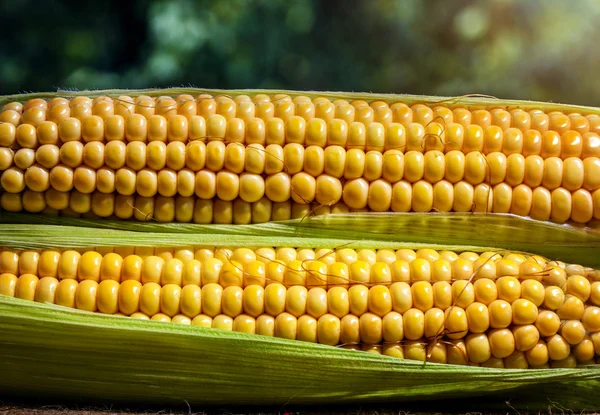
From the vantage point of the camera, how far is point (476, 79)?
2379mm

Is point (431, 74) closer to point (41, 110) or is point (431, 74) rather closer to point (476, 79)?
point (476, 79)

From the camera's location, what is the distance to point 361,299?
1946mm

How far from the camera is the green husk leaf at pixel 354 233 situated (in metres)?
2.07

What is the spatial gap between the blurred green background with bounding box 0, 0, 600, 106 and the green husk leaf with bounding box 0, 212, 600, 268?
57cm

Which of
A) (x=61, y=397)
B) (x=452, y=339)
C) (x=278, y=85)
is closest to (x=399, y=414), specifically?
(x=452, y=339)

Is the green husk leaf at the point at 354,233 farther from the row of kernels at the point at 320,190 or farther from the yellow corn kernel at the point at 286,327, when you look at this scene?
the yellow corn kernel at the point at 286,327

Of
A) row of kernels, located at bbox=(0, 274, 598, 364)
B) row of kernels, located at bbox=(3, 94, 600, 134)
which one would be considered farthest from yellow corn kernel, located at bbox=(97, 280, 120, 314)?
row of kernels, located at bbox=(3, 94, 600, 134)

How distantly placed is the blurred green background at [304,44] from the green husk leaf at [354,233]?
0.57m

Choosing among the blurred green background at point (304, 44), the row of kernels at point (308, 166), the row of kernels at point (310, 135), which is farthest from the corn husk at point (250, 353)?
the blurred green background at point (304, 44)

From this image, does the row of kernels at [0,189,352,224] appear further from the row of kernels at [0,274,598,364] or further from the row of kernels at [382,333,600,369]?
the row of kernels at [382,333,600,369]

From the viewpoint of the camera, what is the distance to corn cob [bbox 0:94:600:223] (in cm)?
205

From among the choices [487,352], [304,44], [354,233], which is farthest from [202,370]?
[304,44]

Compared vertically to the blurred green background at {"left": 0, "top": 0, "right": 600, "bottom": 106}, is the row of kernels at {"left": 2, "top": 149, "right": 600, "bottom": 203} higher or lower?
lower

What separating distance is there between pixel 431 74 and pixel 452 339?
104 cm
